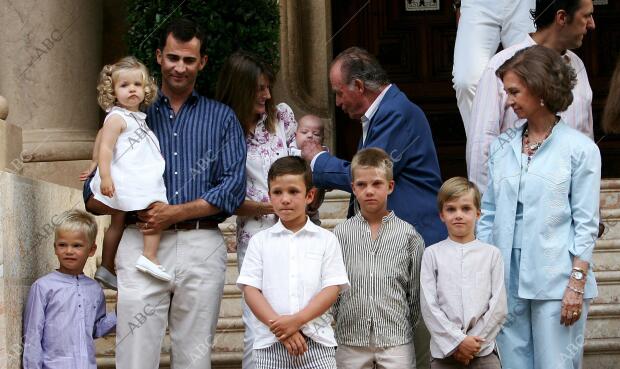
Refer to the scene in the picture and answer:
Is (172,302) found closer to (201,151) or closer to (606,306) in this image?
(201,151)

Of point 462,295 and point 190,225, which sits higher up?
point 190,225

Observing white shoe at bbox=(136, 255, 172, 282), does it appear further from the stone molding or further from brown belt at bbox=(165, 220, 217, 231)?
the stone molding

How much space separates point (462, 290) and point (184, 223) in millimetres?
1270

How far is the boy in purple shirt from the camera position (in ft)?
18.4

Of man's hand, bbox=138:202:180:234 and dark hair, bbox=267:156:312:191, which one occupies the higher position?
dark hair, bbox=267:156:312:191

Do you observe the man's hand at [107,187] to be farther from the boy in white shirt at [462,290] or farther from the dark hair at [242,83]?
the boy in white shirt at [462,290]

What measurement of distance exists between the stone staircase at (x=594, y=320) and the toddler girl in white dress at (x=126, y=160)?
136 centimetres

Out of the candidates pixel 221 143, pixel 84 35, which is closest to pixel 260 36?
pixel 84 35

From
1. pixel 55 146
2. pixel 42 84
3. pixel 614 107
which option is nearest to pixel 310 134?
pixel 614 107

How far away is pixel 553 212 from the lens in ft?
16.9

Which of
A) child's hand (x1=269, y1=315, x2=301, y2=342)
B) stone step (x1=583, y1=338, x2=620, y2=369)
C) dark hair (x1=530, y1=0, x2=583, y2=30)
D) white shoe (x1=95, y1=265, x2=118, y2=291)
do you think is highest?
dark hair (x1=530, y1=0, x2=583, y2=30)

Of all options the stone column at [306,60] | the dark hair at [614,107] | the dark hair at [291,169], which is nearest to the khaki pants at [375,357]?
the dark hair at [291,169]

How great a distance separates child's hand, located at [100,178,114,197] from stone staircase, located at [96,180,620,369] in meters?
1.69

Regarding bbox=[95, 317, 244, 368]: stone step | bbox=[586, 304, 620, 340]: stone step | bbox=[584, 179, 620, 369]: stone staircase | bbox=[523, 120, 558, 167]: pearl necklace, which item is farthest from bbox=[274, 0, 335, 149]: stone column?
bbox=[523, 120, 558, 167]: pearl necklace
